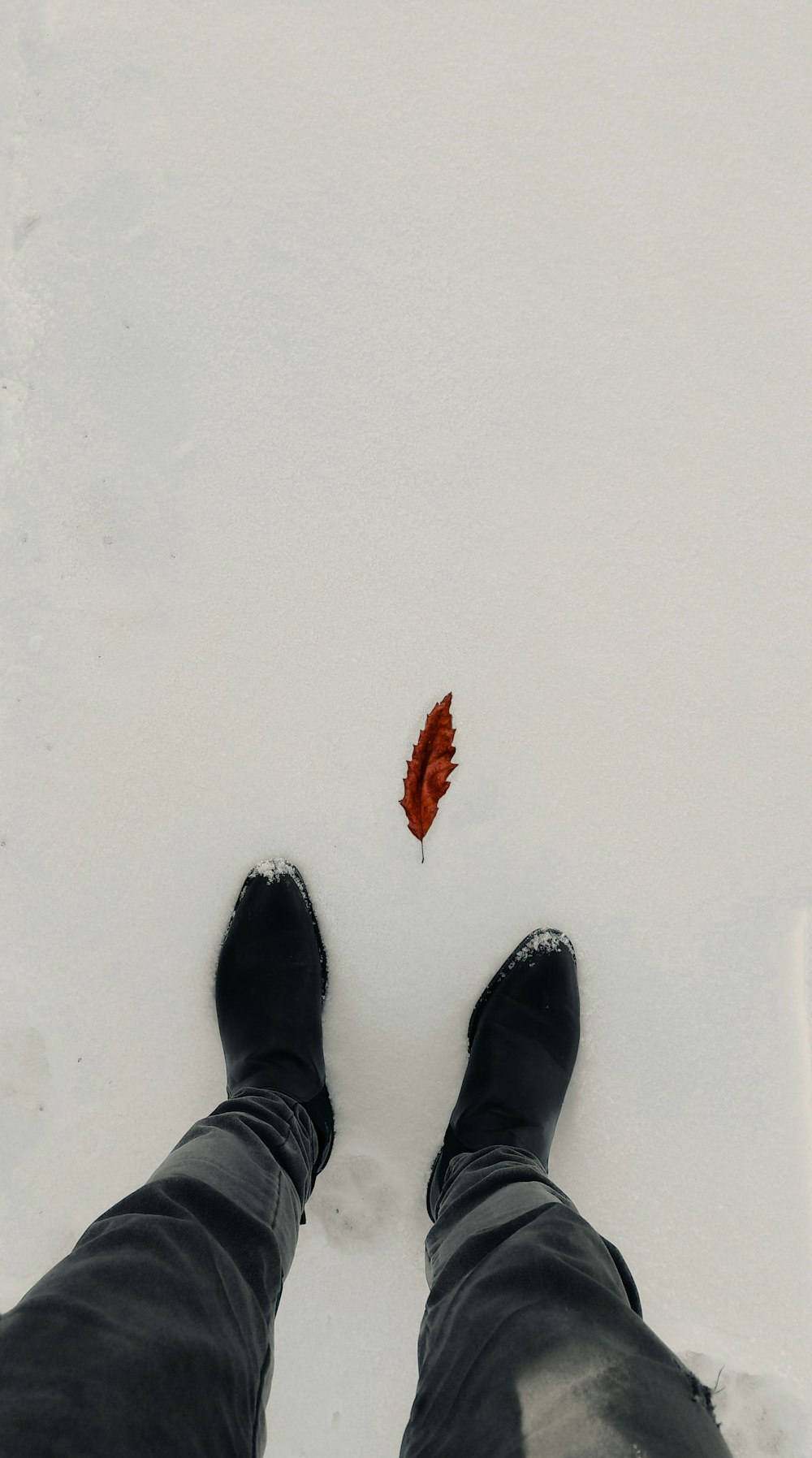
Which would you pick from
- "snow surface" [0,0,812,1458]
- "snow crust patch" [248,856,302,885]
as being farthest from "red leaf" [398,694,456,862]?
"snow crust patch" [248,856,302,885]

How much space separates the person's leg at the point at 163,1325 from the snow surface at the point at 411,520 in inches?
15.2

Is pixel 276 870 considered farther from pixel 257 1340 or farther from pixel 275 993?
pixel 257 1340

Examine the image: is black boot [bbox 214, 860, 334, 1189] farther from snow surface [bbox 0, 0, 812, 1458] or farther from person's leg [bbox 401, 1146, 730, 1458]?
person's leg [bbox 401, 1146, 730, 1458]

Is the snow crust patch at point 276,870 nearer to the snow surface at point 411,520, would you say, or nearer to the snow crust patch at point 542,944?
the snow surface at point 411,520

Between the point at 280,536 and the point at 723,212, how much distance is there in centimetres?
84

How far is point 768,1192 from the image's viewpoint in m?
1.18

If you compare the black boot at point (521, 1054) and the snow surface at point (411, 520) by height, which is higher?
the snow surface at point (411, 520)

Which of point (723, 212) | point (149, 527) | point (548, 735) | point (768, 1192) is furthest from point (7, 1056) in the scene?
point (723, 212)

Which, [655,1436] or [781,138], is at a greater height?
[781,138]

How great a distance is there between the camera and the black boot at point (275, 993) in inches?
44.8

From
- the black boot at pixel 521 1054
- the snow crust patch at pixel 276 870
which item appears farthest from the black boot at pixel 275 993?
the black boot at pixel 521 1054

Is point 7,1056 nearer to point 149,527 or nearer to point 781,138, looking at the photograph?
point 149,527

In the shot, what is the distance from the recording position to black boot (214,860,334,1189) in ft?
3.74

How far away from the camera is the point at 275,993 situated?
3.84 ft
